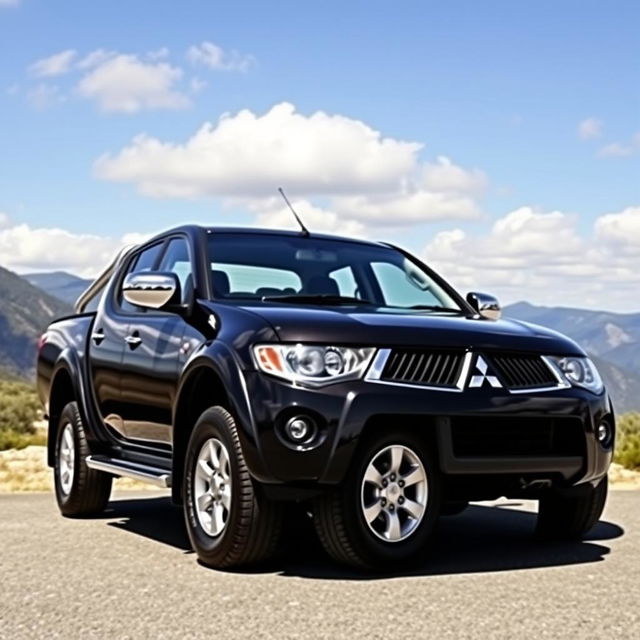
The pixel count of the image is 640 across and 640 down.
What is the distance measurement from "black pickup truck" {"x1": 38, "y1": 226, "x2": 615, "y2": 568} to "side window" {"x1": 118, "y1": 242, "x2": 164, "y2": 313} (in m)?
0.61

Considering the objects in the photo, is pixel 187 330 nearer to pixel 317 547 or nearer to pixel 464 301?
pixel 317 547

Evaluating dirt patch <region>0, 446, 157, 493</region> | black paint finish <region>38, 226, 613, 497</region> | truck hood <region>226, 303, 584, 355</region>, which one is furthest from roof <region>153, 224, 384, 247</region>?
dirt patch <region>0, 446, 157, 493</region>

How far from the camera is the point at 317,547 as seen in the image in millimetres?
7102

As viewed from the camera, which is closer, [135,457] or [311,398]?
[311,398]

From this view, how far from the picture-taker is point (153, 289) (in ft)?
A: 22.7

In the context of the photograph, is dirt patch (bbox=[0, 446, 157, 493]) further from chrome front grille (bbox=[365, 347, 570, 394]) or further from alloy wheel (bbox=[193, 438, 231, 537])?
chrome front grille (bbox=[365, 347, 570, 394])

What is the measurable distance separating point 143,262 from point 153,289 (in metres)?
1.72

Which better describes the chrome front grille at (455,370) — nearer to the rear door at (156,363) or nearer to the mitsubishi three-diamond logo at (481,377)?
the mitsubishi three-diamond logo at (481,377)

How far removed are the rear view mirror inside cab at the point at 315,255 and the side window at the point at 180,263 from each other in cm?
71

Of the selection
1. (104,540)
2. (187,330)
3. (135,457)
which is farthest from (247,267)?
(104,540)

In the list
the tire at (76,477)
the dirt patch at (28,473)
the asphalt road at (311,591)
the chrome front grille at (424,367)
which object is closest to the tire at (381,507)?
the asphalt road at (311,591)

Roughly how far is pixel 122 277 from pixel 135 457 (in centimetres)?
160

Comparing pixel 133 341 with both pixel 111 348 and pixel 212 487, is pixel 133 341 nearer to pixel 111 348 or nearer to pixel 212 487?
pixel 111 348

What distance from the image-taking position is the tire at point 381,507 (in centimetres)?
589
